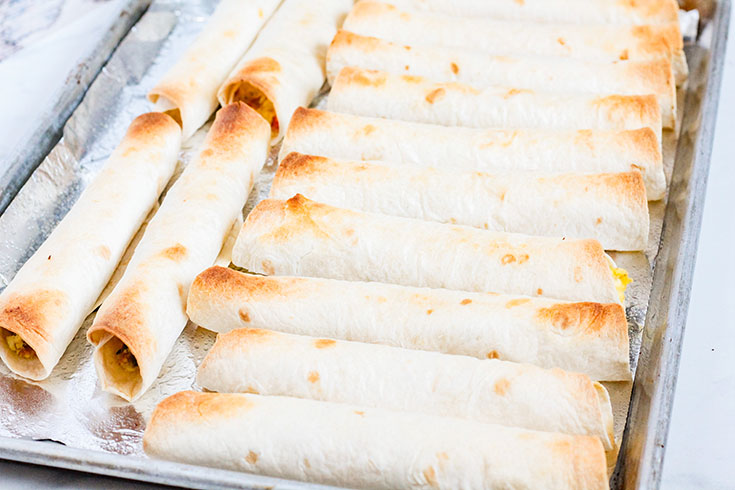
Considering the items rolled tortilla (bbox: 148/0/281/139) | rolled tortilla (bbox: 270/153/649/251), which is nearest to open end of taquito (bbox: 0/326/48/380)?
rolled tortilla (bbox: 270/153/649/251)

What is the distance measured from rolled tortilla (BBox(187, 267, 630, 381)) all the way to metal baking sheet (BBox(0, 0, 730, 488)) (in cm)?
17

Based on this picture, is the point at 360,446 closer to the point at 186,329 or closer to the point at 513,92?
the point at 186,329

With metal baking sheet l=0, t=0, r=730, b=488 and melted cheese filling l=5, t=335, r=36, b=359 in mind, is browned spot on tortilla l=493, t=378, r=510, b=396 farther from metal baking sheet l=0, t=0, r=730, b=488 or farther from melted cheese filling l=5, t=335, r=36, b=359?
melted cheese filling l=5, t=335, r=36, b=359

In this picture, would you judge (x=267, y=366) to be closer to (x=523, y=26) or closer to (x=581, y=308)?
(x=581, y=308)

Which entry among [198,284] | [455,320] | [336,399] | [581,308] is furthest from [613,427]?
[198,284]

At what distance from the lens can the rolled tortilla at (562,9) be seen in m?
4.61

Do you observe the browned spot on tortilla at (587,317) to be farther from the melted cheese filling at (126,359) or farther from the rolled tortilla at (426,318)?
the melted cheese filling at (126,359)

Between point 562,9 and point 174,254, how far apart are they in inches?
95.2

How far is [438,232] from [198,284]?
0.90 meters

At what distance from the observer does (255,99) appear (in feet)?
14.7

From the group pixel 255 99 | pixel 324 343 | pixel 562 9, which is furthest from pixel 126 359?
pixel 562 9

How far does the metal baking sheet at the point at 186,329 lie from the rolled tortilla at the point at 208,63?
15 centimetres

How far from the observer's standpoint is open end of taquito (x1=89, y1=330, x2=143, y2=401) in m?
3.26

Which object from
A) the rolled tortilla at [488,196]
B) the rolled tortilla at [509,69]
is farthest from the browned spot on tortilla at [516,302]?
the rolled tortilla at [509,69]
